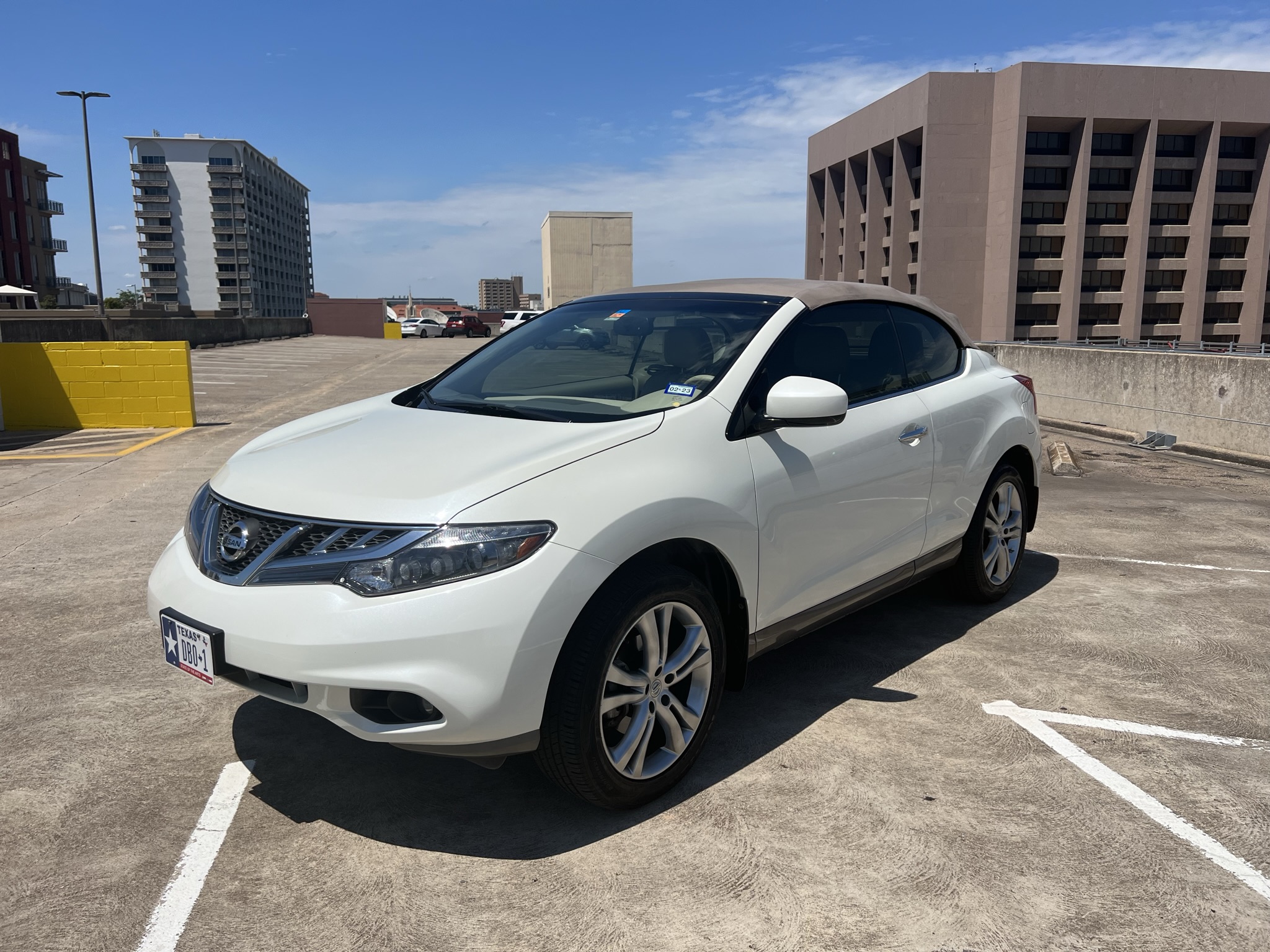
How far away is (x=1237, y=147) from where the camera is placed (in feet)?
273

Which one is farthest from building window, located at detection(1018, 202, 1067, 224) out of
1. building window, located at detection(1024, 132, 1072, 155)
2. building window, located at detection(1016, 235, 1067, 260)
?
building window, located at detection(1024, 132, 1072, 155)

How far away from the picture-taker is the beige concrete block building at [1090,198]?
257 ft

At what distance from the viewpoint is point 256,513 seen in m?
2.88

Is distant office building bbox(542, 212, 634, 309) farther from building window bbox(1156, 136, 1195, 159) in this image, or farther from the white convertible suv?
the white convertible suv

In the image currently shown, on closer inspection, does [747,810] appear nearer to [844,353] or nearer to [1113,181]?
[844,353]

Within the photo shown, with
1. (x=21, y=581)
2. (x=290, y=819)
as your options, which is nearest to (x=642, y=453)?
(x=290, y=819)

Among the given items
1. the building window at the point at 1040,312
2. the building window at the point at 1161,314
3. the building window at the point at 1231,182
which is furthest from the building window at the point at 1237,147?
the building window at the point at 1040,312

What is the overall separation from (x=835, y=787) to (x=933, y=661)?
1.34 metres

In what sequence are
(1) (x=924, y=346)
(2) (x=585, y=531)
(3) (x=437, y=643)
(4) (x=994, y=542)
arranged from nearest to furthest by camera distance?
(3) (x=437, y=643)
(2) (x=585, y=531)
(1) (x=924, y=346)
(4) (x=994, y=542)

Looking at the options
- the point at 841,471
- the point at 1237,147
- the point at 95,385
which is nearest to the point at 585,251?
the point at 1237,147

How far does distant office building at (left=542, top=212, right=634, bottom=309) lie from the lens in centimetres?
8975

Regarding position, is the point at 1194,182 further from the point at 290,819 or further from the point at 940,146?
the point at 290,819

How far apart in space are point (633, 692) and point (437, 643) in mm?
691

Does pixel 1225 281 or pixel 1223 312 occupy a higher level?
pixel 1225 281
